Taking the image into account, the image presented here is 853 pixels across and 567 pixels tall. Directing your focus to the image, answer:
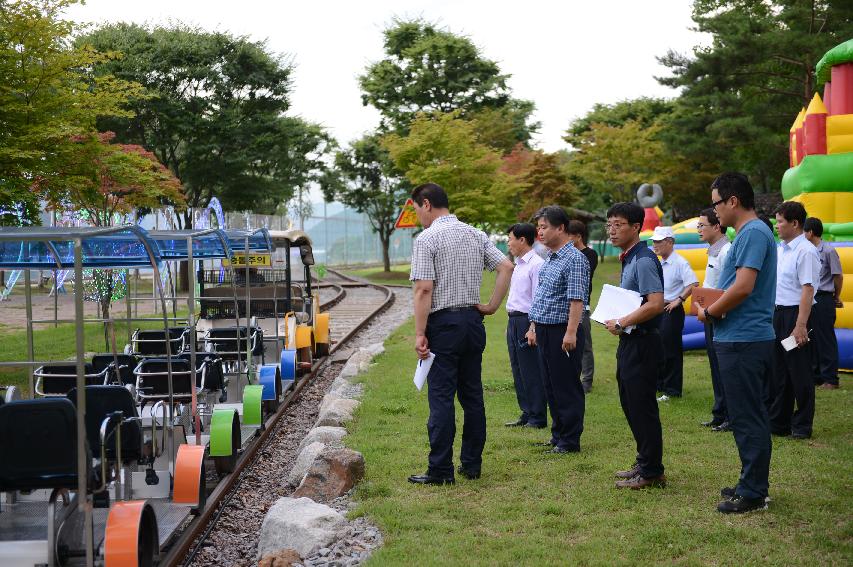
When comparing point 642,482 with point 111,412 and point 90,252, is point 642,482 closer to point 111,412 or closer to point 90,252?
point 111,412

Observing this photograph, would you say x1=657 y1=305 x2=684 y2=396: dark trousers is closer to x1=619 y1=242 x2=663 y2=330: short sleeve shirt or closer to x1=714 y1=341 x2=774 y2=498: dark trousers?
x1=619 y1=242 x2=663 y2=330: short sleeve shirt

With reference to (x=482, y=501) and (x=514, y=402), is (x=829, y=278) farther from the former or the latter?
(x=482, y=501)

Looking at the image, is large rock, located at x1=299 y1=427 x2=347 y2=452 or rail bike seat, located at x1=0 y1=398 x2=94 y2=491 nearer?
rail bike seat, located at x1=0 y1=398 x2=94 y2=491

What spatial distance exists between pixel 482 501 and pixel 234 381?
218 inches

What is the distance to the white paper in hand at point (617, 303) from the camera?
6.06 metres

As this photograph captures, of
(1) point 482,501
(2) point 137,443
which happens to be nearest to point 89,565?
(2) point 137,443

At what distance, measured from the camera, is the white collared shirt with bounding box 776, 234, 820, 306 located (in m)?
7.82

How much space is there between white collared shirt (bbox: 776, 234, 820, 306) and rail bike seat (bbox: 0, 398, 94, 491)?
570 cm

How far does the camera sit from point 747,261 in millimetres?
5363

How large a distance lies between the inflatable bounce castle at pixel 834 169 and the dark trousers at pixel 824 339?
1.22 m

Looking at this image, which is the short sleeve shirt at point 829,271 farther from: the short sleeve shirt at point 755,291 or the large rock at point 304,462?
the large rock at point 304,462

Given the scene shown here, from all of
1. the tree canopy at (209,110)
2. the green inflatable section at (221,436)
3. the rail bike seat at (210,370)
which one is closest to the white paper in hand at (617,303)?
the green inflatable section at (221,436)

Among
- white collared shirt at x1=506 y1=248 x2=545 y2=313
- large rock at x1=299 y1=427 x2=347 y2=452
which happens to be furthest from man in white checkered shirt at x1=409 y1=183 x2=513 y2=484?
large rock at x1=299 y1=427 x2=347 y2=452

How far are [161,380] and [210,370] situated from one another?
1.16 meters
